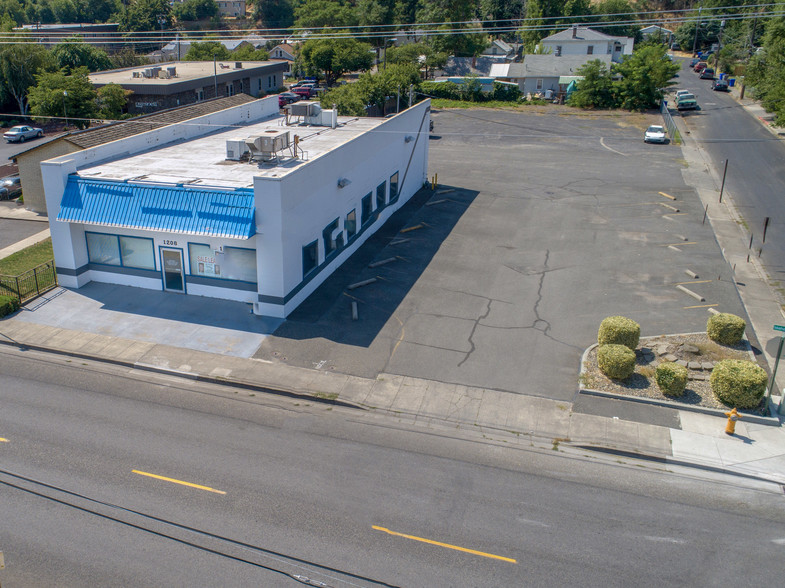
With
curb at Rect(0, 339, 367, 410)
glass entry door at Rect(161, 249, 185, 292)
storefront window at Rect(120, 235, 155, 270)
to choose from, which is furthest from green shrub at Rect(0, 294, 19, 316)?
glass entry door at Rect(161, 249, 185, 292)

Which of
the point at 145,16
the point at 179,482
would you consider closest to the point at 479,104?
the point at 179,482

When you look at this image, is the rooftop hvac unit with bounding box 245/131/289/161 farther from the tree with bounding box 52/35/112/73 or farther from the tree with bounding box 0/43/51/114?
the tree with bounding box 52/35/112/73

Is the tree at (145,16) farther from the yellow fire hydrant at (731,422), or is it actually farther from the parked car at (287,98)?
the yellow fire hydrant at (731,422)

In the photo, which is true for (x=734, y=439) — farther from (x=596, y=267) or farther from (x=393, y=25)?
(x=393, y=25)

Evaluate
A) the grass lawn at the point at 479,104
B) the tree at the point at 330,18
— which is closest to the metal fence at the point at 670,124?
the grass lawn at the point at 479,104

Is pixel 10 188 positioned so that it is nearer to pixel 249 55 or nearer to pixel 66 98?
pixel 66 98
